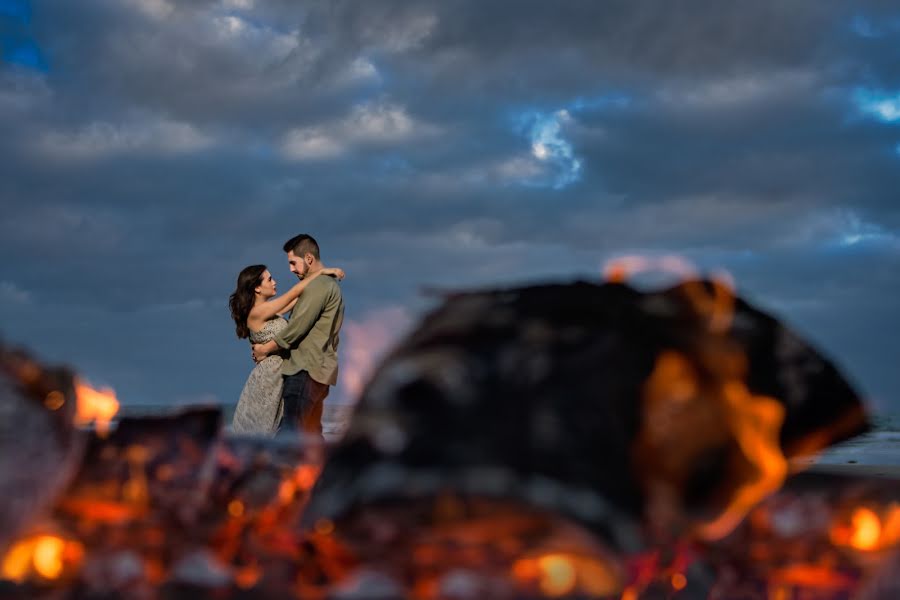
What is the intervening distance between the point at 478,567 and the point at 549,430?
1.14ft

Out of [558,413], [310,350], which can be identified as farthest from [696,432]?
[310,350]

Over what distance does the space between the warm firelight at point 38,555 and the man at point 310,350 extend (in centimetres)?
638

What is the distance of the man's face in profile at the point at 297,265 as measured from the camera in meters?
9.23

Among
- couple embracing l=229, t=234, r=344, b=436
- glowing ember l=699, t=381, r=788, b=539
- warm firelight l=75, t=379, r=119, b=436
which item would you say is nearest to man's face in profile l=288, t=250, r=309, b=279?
couple embracing l=229, t=234, r=344, b=436

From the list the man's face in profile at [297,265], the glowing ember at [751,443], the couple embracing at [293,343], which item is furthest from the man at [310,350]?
the glowing ember at [751,443]

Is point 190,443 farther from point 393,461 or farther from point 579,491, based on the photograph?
point 579,491

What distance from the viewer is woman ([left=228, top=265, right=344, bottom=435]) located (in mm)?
9000

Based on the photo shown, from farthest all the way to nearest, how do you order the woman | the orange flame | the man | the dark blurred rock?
the woman, the man, the orange flame, the dark blurred rock

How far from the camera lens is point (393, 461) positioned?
6.06 feet

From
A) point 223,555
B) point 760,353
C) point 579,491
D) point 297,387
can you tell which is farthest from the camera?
point 297,387

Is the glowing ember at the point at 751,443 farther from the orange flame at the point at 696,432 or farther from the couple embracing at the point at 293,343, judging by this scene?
the couple embracing at the point at 293,343

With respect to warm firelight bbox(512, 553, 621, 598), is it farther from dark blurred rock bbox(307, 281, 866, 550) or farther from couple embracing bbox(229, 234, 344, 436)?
couple embracing bbox(229, 234, 344, 436)

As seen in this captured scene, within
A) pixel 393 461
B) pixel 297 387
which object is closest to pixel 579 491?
pixel 393 461

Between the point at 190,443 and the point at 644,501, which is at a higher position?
the point at 190,443
